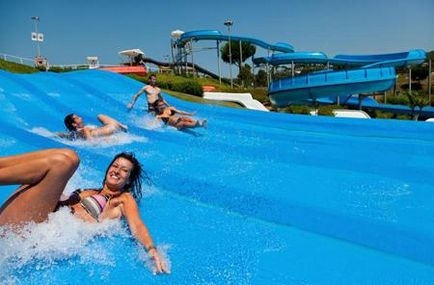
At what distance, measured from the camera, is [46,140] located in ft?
15.9

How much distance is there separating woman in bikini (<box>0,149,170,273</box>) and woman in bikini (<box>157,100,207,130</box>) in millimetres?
3590

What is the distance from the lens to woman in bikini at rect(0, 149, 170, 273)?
2.25 m

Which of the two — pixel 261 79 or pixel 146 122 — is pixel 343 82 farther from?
pixel 261 79

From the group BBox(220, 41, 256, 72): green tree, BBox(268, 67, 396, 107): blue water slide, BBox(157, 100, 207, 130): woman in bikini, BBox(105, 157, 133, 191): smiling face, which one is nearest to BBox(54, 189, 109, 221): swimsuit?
BBox(105, 157, 133, 191): smiling face

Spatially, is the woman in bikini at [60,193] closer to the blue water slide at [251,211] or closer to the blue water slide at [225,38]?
the blue water slide at [251,211]

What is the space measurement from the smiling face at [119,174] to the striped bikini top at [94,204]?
0.33 feet

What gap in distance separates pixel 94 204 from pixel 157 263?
1.96 feet

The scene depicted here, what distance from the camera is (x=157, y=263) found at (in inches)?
95.0

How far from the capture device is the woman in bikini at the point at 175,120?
6430 mm

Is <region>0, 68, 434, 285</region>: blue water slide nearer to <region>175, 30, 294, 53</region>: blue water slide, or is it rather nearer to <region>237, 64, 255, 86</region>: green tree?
<region>175, 30, 294, 53</region>: blue water slide

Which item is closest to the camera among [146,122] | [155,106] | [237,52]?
[146,122]

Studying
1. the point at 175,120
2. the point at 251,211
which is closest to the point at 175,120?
the point at 175,120

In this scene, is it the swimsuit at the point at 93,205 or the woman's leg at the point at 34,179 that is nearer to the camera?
the woman's leg at the point at 34,179

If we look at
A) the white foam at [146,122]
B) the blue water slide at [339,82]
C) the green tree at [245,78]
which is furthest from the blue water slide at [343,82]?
the green tree at [245,78]
